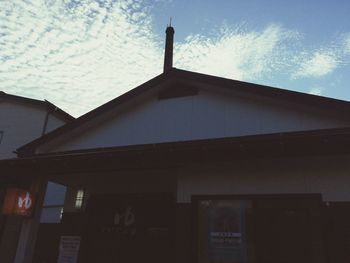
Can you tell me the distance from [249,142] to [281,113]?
233cm

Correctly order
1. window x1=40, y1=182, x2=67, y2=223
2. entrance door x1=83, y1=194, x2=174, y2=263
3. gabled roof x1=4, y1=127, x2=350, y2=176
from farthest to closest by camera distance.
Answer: window x1=40, y1=182, x2=67, y2=223, entrance door x1=83, y1=194, x2=174, y2=263, gabled roof x1=4, y1=127, x2=350, y2=176

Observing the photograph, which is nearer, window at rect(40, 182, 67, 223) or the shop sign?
Answer: the shop sign

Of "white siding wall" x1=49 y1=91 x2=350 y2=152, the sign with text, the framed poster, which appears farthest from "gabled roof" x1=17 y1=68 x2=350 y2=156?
the sign with text

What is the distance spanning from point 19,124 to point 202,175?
1403 cm

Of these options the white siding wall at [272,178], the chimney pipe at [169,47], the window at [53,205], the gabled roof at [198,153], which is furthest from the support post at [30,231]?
the window at [53,205]

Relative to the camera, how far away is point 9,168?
8.14 meters

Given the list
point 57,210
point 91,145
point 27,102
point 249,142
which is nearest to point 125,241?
point 91,145

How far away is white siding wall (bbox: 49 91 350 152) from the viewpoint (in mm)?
7820

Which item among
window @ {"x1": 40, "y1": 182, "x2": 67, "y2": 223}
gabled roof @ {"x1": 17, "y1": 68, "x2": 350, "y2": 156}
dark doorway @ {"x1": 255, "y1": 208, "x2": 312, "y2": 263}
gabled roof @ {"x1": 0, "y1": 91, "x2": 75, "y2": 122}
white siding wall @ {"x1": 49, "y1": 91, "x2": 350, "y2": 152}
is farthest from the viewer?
gabled roof @ {"x1": 0, "y1": 91, "x2": 75, "y2": 122}

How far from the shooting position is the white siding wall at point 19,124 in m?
17.3

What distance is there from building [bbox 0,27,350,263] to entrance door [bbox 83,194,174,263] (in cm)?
3

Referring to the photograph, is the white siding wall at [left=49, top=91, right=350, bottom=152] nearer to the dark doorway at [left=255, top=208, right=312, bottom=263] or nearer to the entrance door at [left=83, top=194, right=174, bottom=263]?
the entrance door at [left=83, top=194, right=174, bottom=263]

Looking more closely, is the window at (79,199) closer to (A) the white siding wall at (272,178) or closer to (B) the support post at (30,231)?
(B) the support post at (30,231)

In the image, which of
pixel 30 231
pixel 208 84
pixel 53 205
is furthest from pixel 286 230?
pixel 53 205
